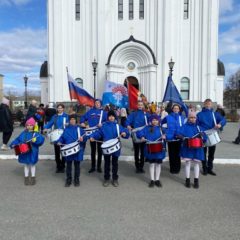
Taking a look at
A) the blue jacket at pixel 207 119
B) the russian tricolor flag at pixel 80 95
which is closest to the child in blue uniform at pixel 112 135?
the blue jacket at pixel 207 119

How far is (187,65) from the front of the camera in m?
31.0

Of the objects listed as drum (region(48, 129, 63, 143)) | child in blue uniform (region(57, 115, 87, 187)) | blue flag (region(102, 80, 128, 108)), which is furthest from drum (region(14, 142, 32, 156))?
blue flag (region(102, 80, 128, 108))

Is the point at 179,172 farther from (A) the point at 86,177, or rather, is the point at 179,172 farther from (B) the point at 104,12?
(B) the point at 104,12

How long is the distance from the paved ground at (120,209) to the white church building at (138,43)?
23354 mm

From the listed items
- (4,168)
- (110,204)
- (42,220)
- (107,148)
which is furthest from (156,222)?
(4,168)

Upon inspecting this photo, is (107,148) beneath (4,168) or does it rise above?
above

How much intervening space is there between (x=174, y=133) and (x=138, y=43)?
76.5ft

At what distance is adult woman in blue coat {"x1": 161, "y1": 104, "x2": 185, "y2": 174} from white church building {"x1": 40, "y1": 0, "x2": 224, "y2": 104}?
873 inches

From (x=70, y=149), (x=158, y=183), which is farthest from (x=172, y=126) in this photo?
(x=70, y=149)

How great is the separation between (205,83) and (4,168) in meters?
24.4

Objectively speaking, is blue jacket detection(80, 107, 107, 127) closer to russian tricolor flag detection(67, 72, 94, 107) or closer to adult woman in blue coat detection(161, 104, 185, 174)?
adult woman in blue coat detection(161, 104, 185, 174)

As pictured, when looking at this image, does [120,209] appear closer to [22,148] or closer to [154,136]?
[154,136]

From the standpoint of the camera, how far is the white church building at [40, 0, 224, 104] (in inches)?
1193

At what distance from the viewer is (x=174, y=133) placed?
27.4ft
